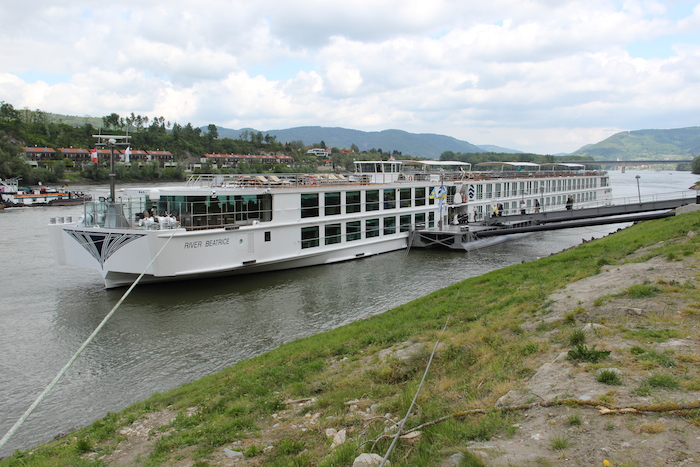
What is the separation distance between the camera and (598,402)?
221 inches

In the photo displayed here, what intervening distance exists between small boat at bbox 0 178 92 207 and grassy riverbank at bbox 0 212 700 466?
59754mm

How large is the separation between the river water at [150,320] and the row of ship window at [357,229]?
167cm

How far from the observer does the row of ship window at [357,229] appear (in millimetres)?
26391

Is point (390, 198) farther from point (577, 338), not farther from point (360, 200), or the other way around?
point (577, 338)

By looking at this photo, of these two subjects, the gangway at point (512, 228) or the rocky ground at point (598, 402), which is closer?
the rocky ground at point (598, 402)

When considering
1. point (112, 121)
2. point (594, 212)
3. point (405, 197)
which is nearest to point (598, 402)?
point (405, 197)

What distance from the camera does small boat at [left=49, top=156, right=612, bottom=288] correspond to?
65.1 feet

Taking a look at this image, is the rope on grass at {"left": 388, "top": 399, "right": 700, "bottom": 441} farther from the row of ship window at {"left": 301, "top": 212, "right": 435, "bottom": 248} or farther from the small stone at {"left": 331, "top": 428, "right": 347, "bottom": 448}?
the row of ship window at {"left": 301, "top": 212, "right": 435, "bottom": 248}

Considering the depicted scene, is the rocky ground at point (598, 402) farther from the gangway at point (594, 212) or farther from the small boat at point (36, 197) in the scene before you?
the small boat at point (36, 197)

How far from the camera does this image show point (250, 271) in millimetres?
23812

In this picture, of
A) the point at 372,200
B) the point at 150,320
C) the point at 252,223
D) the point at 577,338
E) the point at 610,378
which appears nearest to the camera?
the point at 610,378

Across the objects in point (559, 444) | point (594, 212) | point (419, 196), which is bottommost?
point (559, 444)

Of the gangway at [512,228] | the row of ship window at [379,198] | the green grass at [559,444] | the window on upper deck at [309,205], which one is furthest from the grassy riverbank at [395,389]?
the gangway at [512,228]

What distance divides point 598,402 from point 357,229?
24110 mm
